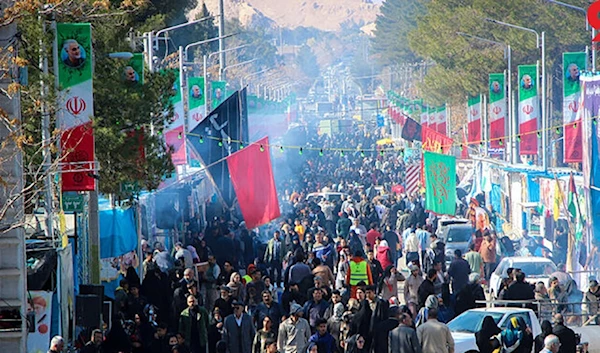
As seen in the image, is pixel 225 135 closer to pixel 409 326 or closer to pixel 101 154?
pixel 101 154

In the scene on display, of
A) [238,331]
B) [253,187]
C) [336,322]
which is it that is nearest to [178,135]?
[253,187]

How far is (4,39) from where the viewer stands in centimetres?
1247

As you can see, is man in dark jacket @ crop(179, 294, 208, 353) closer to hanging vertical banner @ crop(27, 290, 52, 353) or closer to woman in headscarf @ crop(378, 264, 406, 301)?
hanging vertical banner @ crop(27, 290, 52, 353)

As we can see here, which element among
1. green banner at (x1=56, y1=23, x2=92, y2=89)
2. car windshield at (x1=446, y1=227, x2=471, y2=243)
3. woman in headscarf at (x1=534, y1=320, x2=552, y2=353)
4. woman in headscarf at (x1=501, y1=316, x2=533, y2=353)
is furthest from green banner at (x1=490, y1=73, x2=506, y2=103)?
woman in headscarf at (x1=534, y1=320, x2=552, y2=353)

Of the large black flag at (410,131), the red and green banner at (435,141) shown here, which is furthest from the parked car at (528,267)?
the large black flag at (410,131)

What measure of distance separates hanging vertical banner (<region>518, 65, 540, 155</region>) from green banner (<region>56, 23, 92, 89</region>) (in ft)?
74.7

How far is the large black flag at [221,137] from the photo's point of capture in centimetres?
2506

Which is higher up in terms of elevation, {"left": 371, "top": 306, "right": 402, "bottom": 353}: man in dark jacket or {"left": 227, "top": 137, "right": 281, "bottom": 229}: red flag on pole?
{"left": 227, "top": 137, "right": 281, "bottom": 229}: red flag on pole

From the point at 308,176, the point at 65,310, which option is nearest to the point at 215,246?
the point at 65,310

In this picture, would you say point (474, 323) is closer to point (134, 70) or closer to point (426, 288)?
point (426, 288)

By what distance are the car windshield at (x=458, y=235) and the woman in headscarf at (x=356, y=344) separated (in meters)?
14.2

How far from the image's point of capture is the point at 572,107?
93.0 ft

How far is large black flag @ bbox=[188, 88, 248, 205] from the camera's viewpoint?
25.1 m

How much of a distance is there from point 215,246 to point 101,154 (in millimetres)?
5888
